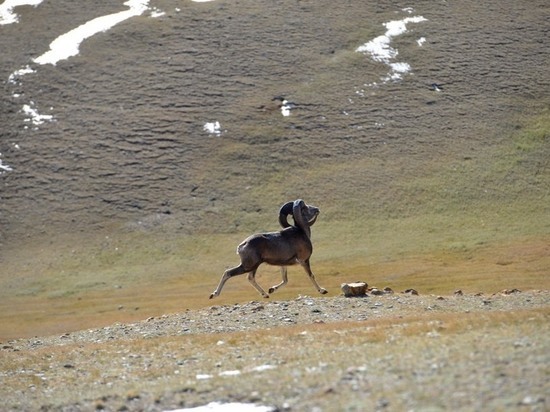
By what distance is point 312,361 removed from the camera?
713 inches

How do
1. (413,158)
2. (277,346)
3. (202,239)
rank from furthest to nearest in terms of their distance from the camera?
(413,158), (202,239), (277,346)

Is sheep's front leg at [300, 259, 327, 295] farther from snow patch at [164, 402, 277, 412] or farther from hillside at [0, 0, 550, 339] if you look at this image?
hillside at [0, 0, 550, 339]

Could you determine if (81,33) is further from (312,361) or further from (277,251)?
(312,361)

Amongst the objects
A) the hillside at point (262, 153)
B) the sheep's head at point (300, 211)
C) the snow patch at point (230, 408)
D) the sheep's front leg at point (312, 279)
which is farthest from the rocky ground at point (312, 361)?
the hillside at point (262, 153)

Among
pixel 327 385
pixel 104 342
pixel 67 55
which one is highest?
pixel 327 385

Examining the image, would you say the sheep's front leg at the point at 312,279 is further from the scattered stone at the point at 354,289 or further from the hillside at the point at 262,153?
the hillside at the point at 262,153

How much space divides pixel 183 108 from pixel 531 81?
125ft

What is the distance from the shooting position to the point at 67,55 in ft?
371

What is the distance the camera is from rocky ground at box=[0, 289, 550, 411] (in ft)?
47.1

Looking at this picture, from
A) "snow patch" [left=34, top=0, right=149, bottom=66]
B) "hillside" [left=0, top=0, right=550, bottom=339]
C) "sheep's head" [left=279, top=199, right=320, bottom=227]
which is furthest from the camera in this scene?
"snow patch" [left=34, top=0, right=149, bottom=66]

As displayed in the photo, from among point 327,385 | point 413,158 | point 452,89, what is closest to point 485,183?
point 413,158

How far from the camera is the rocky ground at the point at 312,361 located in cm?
1436

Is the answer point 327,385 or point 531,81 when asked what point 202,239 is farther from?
point 327,385

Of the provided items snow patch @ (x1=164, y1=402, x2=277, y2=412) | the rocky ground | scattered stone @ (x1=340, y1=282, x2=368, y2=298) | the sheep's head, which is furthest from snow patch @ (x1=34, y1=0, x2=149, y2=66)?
snow patch @ (x1=164, y1=402, x2=277, y2=412)
